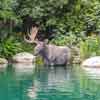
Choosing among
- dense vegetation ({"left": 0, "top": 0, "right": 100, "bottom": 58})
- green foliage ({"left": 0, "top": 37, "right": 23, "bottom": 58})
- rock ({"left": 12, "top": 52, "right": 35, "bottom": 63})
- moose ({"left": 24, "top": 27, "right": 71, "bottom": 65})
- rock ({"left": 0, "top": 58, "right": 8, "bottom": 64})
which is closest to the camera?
rock ({"left": 0, "top": 58, "right": 8, "bottom": 64})

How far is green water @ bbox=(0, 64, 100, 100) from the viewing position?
1115 cm

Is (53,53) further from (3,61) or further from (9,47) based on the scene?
(3,61)

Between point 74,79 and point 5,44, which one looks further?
point 5,44

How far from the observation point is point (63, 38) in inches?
900

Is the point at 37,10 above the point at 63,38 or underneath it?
above

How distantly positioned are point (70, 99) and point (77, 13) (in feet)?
44.4

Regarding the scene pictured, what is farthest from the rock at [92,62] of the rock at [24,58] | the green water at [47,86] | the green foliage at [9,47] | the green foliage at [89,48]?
the green foliage at [9,47]

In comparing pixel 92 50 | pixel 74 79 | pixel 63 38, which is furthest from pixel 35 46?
pixel 74 79

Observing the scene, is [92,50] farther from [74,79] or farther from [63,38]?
[74,79]

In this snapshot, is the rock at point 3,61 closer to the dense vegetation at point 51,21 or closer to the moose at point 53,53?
the dense vegetation at point 51,21

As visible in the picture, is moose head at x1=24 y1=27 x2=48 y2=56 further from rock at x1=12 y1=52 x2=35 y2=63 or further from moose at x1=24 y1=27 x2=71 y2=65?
rock at x1=12 y1=52 x2=35 y2=63

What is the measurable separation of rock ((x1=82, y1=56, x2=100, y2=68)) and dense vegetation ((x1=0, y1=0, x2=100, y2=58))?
71.3 inches

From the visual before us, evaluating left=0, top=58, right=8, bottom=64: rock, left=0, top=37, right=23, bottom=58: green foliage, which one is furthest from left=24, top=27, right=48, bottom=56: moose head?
left=0, top=58, right=8, bottom=64: rock

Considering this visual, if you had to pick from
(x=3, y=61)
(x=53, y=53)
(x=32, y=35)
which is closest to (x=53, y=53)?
(x=53, y=53)
